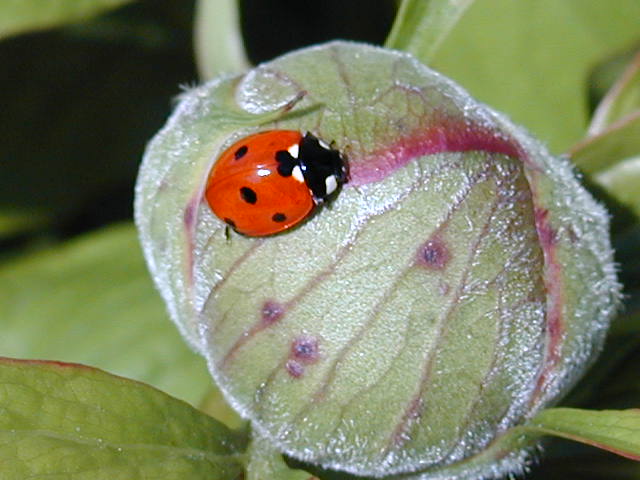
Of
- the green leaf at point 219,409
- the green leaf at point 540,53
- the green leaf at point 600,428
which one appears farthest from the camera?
the green leaf at point 540,53

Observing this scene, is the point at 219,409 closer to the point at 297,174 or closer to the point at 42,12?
the point at 297,174

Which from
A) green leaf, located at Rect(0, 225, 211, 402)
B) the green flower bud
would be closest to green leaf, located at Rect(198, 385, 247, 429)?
the green flower bud

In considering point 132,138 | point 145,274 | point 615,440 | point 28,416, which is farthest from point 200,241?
point 132,138

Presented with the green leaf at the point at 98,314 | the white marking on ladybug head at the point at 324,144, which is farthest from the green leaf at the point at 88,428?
the green leaf at the point at 98,314

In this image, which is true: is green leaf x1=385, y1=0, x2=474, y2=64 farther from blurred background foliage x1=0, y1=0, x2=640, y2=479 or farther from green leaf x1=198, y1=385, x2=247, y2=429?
green leaf x1=198, y1=385, x2=247, y2=429

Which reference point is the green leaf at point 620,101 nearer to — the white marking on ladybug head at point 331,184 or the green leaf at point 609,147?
the green leaf at point 609,147

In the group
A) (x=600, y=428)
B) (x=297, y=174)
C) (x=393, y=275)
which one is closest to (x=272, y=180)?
(x=297, y=174)

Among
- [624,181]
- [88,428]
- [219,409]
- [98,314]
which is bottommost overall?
[98,314]
